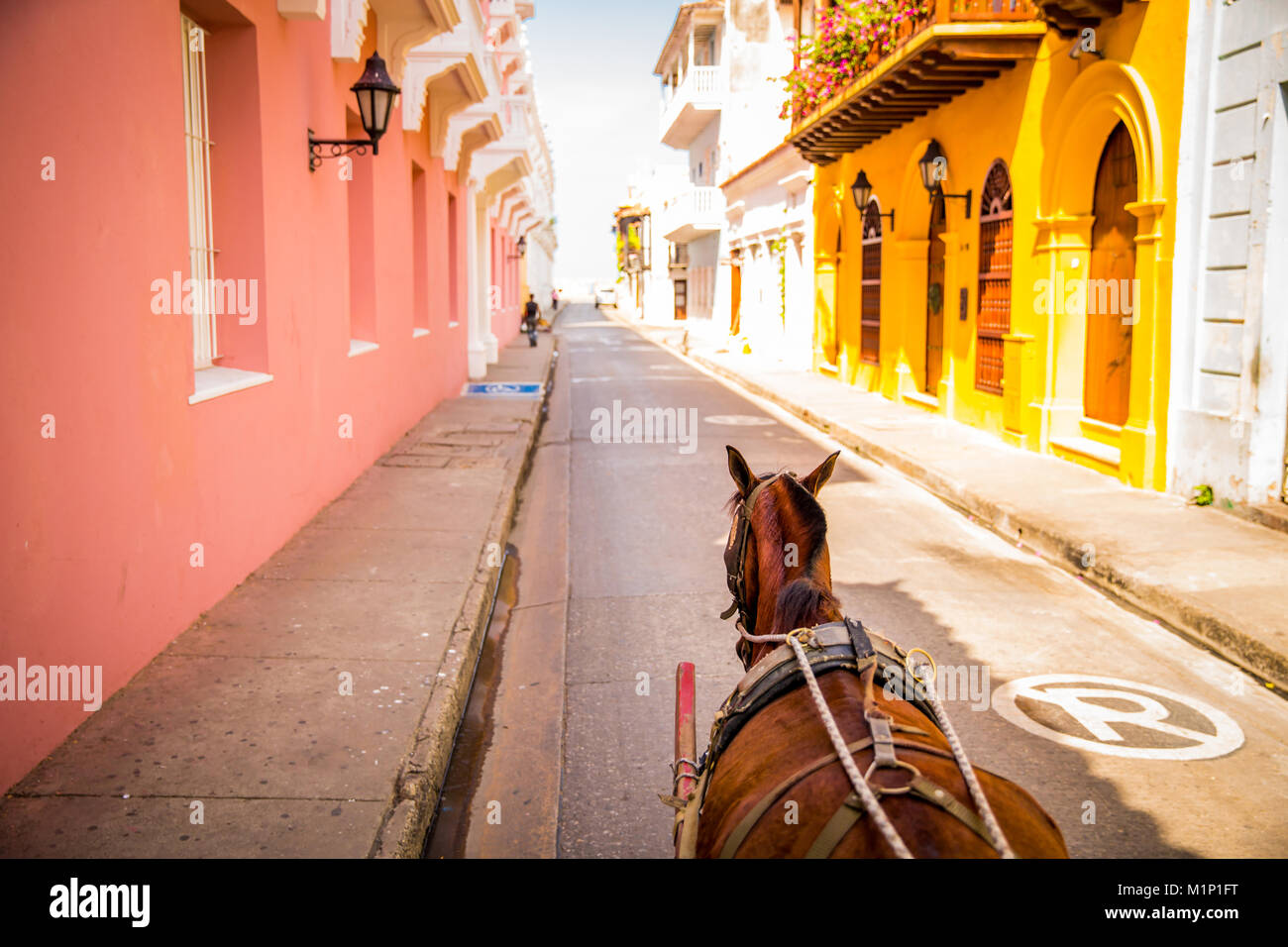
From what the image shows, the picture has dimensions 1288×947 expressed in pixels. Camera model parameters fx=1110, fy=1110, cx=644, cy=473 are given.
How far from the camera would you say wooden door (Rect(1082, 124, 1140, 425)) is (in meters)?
11.1

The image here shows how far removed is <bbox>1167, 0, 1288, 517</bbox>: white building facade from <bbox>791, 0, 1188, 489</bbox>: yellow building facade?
28 centimetres

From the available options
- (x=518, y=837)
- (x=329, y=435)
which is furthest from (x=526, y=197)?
(x=518, y=837)

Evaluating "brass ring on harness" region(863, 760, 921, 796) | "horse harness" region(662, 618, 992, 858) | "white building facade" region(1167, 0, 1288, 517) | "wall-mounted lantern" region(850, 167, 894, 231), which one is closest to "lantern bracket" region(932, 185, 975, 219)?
"wall-mounted lantern" region(850, 167, 894, 231)

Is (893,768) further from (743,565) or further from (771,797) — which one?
(743,565)

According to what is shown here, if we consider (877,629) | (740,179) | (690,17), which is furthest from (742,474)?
(690,17)

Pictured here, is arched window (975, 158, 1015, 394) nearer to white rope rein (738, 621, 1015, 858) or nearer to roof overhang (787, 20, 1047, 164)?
roof overhang (787, 20, 1047, 164)

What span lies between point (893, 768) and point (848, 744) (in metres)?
0.13

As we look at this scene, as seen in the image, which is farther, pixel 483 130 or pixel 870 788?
pixel 483 130

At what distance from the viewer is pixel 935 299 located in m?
16.5

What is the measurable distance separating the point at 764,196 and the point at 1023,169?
667 inches

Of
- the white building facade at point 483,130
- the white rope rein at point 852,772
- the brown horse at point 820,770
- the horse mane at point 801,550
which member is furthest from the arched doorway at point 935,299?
the white rope rein at point 852,772
